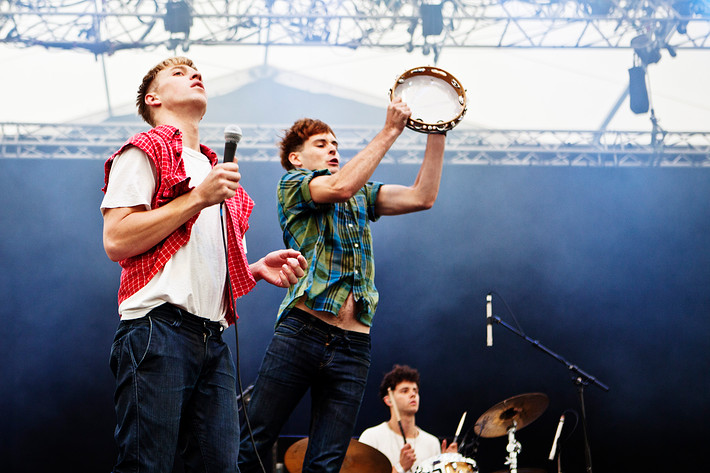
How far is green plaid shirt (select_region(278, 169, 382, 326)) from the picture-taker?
2.14 metres

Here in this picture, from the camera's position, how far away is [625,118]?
5438 mm

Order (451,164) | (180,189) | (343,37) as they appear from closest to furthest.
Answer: (180,189) → (343,37) → (451,164)

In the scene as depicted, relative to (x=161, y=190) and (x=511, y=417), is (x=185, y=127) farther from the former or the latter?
(x=511, y=417)

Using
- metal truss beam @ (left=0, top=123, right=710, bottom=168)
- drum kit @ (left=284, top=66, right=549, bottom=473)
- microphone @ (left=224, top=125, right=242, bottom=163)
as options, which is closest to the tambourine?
drum kit @ (left=284, top=66, right=549, bottom=473)

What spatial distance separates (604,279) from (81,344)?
457 centimetres

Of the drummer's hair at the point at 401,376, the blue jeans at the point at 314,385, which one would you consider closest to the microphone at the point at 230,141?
the blue jeans at the point at 314,385

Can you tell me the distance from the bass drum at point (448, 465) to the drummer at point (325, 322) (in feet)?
5.71

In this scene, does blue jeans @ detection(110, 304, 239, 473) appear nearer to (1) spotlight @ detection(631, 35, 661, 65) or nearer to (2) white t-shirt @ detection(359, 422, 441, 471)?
(2) white t-shirt @ detection(359, 422, 441, 471)

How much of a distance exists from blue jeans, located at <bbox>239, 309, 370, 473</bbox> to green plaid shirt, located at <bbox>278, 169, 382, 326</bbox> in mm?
88

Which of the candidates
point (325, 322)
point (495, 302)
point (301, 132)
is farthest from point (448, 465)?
point (495, 302)

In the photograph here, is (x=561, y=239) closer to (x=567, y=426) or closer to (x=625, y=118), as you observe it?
(x=625, y=118)

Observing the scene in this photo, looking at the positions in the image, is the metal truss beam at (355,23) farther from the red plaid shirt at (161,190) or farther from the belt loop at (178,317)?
the belt loop at (178,317)

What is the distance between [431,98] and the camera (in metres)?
2.29

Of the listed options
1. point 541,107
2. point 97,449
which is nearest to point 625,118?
point 541,107
